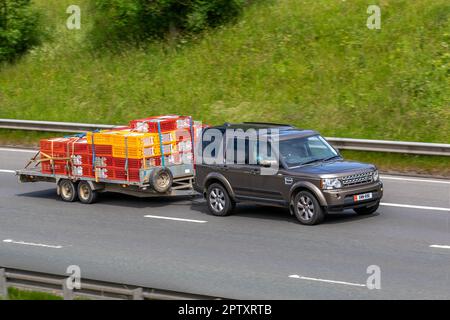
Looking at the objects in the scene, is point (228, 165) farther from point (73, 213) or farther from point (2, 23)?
point (2, 23)

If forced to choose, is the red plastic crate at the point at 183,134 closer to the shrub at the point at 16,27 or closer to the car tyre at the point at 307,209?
the car tyre at the point at 307,209

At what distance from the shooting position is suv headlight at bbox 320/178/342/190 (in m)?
16.8

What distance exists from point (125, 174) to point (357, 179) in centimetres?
510

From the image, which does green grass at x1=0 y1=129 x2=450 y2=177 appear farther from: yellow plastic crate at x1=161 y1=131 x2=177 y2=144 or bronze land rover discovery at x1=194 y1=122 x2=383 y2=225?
yellow plastic crate at x1=161 y1=131 x2=177 y2=144

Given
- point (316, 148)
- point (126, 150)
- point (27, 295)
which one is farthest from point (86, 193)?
point (27, 295)

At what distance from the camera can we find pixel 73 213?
63.8ft

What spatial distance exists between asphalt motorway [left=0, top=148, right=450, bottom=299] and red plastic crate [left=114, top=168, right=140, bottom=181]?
0.69m

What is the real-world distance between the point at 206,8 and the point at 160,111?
466cm

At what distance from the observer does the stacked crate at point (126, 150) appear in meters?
19.2

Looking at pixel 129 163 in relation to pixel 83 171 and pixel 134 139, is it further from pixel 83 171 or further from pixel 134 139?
pixel 83 171

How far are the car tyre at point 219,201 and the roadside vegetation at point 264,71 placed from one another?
5.94 m

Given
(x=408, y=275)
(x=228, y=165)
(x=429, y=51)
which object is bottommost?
(x=408, y=275)

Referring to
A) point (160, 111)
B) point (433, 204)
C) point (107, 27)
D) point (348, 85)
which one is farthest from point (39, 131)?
point (433, 204)

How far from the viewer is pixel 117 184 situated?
19.8 m
